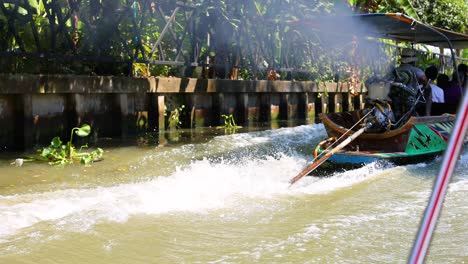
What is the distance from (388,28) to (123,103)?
488 cm

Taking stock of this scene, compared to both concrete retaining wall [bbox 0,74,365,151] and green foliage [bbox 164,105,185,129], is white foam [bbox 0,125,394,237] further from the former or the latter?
green foliage [bbox 164,105,185,129]

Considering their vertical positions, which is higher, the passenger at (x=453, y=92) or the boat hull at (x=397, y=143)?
the passenger at (x=453, y=92)

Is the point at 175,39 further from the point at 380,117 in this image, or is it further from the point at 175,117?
the point at 380,117

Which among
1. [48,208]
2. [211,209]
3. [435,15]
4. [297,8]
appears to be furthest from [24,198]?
[435,15]

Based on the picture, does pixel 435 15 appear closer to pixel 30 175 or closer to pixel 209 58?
pixel 209 58

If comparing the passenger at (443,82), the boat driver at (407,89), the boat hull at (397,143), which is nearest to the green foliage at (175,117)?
the boat hull at (397,143)

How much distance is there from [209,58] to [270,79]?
2500mm

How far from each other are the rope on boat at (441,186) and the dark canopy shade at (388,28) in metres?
7.14

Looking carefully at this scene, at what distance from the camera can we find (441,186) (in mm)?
1102

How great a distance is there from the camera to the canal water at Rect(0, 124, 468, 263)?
3943 millimetres

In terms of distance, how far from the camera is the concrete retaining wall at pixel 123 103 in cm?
826

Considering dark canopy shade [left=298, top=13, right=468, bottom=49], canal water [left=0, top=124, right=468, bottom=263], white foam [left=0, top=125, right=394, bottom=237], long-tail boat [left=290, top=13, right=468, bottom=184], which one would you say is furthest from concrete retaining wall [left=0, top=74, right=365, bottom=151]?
long-tail boat [left=290, top=13, right=468, bottom=184]

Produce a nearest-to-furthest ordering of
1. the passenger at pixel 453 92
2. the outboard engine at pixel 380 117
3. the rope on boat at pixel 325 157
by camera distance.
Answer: the rope on boat at pixel 325 157 < the outboard engine at pixel 380 117 < the passenger at pixel 453 92

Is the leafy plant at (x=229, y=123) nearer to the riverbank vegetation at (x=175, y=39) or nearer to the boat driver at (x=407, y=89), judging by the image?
the riverbank vegetation at (x=175, y=39)
